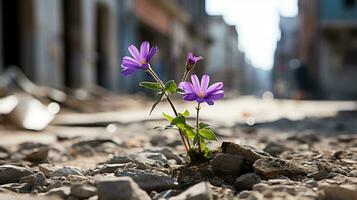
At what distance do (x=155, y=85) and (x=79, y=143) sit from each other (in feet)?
6.43

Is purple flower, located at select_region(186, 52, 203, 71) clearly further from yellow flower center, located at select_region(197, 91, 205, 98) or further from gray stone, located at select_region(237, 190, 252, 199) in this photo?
gray stone, located at select_region(237, 190, 252, 199)

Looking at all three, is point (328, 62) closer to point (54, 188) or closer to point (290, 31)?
point (54, 188)

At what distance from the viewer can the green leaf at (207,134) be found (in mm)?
1755

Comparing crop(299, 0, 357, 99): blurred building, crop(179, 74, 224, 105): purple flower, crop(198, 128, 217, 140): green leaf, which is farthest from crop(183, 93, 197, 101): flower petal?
crop(299, 0, 357, 99): blurred building

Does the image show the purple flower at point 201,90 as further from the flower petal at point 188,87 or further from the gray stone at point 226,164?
the gray stone at point 226,164

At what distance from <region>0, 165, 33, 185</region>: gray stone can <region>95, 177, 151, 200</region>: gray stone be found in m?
0.60

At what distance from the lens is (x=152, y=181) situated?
1.57 meters

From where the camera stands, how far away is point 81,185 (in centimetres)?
149

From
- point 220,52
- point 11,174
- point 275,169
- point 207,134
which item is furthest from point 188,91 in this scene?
point 220,52

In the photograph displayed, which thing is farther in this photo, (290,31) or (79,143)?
(290,31)

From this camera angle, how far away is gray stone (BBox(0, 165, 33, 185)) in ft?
6.01

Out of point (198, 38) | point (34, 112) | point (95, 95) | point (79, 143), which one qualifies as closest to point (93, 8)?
point (95, 95)

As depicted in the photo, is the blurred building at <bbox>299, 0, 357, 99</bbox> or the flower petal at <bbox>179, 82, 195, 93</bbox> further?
the blurred building at <bbox>299, 0, 357, 99</bbox>

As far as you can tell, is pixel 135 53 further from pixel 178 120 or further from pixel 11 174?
pixel 11 174
